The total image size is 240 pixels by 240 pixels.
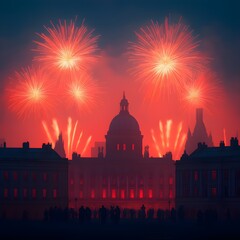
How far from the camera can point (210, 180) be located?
188 metres

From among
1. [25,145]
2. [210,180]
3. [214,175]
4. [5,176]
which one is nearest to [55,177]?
[25,145]

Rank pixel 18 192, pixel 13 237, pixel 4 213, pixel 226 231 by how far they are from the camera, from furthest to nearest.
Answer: pixel 18 192
pixel 4 213
pixel 226 231
pixel 13 237

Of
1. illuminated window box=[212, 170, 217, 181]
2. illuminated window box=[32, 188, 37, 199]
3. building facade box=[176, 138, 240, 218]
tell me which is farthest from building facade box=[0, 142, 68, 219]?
illuminated window box=[212, 170, 217, 181]

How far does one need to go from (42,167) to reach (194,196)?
2550cm

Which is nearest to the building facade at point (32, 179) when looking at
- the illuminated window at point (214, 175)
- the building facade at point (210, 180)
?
the building facade at point (210, 180)

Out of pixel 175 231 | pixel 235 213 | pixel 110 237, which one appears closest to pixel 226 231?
pixel 175 231

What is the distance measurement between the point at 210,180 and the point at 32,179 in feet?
94.7

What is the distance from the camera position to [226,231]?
3937 inches

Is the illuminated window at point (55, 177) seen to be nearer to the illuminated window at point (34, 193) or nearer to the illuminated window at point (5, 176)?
the illuminated window at point (34, 193)

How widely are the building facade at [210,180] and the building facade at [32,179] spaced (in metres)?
20.2

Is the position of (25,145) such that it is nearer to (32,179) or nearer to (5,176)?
(32,179)

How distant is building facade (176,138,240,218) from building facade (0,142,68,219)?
20212 mm

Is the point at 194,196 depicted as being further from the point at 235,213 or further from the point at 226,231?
the point at 226,231

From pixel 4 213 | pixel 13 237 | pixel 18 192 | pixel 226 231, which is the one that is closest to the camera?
pixel 13 237
